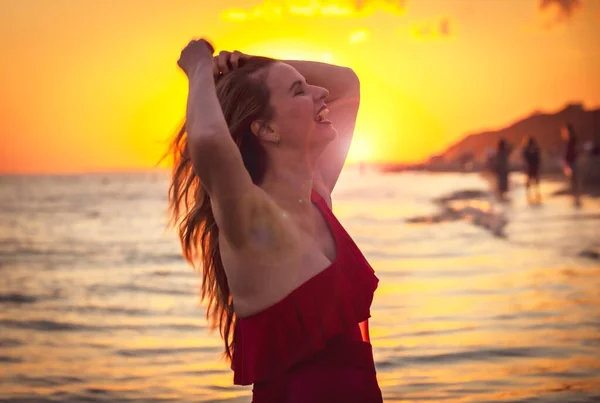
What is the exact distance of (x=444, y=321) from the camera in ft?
28.4

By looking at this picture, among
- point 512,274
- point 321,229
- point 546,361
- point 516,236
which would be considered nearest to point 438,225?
point 516,236

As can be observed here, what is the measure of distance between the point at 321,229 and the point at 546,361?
439 centimetres

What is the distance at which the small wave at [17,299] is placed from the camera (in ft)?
40.4

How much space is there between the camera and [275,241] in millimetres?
2604

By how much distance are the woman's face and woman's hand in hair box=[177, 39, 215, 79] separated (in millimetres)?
297

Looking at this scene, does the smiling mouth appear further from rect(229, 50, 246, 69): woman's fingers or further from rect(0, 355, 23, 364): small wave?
rect(0, 355, 23, 364): small wave

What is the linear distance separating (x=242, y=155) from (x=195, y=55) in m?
0.44

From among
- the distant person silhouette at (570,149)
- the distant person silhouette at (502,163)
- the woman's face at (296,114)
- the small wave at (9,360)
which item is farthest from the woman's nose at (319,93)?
the distant person silhouette at (502,163)

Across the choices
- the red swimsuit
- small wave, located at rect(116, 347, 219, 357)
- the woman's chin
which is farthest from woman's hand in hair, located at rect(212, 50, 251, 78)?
small wave, located at rect(116, 347, 219, 357)

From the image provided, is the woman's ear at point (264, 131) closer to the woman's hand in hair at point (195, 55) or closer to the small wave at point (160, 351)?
the woman's hand in hair at point (195, 55)

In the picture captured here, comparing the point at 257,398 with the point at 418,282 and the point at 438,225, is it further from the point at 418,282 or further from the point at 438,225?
the point at 438,225

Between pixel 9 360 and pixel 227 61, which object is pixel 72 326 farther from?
pixel 227 61

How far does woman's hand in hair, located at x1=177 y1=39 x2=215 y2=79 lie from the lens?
249 cm

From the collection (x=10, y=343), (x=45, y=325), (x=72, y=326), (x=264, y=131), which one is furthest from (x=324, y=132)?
(x=45, y=325)
